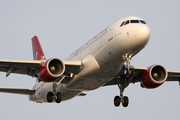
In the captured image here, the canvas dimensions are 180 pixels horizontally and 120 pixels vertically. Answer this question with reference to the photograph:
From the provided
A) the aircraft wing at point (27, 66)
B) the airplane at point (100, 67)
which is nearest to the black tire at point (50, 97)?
the airplane at point (100, 67)

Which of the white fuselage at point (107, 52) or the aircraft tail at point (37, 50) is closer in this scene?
the white fuselage at point (107, 52)

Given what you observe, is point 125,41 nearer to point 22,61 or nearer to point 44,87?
point 22,61

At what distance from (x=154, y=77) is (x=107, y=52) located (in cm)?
745

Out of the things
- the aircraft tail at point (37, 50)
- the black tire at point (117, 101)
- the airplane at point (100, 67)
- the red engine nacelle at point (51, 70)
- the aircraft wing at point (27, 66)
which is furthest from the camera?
the aircraft tail at point (37, 50)

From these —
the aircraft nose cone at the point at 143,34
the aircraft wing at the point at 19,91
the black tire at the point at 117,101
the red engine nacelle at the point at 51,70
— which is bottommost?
the black tire at the point at 117,101

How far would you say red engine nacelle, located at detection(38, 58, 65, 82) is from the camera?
29927 mm

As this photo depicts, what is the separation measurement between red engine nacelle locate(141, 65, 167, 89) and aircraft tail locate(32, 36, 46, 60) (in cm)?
1352

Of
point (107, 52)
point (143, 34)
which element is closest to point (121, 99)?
point (107, 52)

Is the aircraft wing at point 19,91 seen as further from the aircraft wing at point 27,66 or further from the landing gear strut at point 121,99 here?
the landing gear strut at point 121,99

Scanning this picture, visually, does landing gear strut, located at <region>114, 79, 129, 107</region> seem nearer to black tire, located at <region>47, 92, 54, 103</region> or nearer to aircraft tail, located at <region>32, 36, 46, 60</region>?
black tire, located at <region>47, 92, 54, 103</region>

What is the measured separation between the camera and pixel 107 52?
96.4 ft

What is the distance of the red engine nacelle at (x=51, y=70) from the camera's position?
29927mm

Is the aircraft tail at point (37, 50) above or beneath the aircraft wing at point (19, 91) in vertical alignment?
above

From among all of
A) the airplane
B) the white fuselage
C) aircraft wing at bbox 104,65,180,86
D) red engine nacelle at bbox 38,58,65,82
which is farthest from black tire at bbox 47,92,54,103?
aircraft wing at bbox 104,65,180,86
